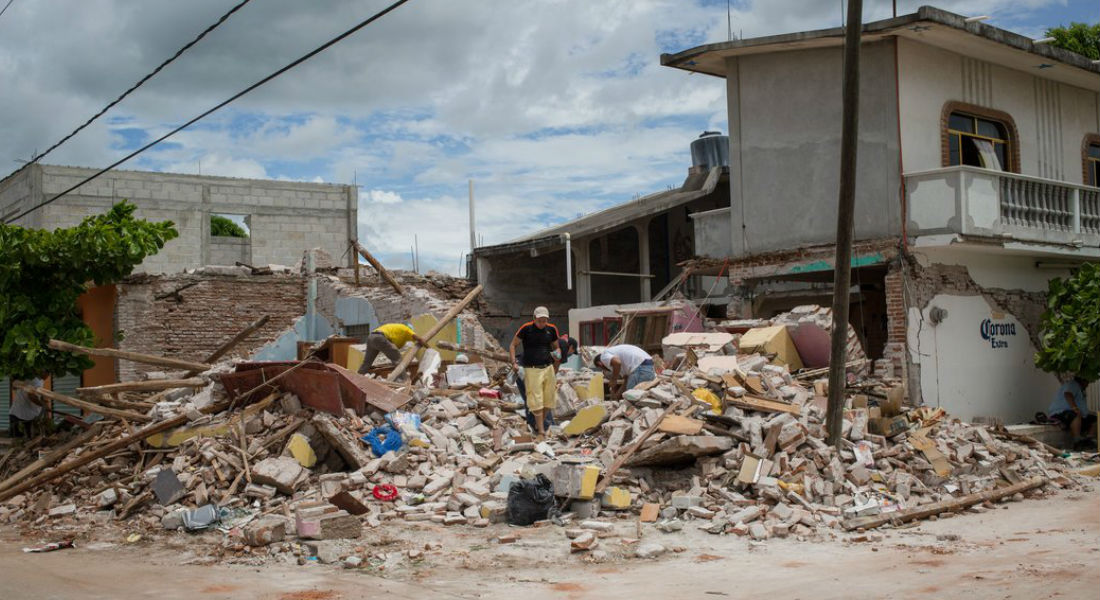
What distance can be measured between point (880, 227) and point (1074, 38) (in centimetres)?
1405

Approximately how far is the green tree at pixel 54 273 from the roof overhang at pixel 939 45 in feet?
32.4

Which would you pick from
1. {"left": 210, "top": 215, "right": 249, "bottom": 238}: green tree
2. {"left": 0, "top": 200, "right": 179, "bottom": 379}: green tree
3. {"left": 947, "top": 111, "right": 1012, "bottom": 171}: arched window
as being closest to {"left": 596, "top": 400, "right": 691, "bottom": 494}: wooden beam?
{"left": 0, "top": 200, "right": 179, "bottom": 379}: green tree

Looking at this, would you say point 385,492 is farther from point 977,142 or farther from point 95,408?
point 977,142

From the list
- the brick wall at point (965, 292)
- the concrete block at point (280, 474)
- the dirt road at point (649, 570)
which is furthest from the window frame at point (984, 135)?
the concrete block at point (280, 474)

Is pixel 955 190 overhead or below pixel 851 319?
overhead

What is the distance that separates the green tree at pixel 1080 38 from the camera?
26531 millimetres

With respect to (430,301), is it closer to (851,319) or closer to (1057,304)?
(851,319)

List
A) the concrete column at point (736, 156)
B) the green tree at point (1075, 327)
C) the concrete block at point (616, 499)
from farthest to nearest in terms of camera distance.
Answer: the concrete column at point (736, 156) < the green tree at point (1075, 327) < the concrete block at point (616, 499)

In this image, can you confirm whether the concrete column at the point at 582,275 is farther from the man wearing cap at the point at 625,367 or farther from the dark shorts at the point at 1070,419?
the dark shorts at the point at 1070,419

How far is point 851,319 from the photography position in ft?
66.8

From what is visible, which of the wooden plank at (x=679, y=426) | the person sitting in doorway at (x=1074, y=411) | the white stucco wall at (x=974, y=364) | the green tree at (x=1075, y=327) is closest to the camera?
the wooden plank at (x=679, y=426)

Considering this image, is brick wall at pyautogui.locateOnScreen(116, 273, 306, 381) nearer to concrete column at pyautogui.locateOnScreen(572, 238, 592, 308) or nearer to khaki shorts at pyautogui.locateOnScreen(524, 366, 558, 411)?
concrete column at pyautogui.locateOnScreen(572, 238, 592, 308)

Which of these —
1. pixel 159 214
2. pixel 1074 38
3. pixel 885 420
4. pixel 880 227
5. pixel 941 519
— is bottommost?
pixel 941 519

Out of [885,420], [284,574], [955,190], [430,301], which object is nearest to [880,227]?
[955,190]
